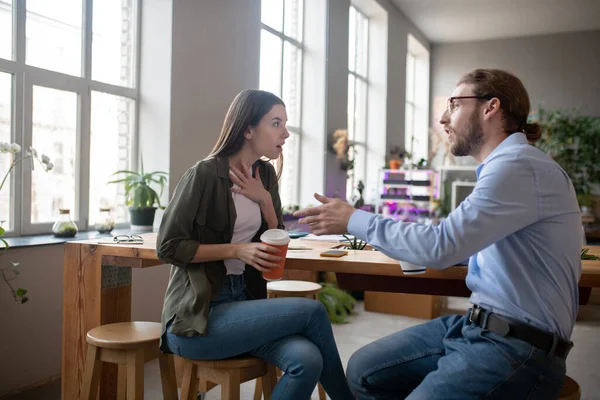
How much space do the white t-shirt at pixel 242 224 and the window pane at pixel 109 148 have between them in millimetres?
1969

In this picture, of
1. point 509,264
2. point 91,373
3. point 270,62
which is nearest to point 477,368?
point 509,264

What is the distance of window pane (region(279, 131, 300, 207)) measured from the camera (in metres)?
6.38

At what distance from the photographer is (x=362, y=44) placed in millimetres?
8242

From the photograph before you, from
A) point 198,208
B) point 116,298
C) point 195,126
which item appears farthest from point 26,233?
point 198,208

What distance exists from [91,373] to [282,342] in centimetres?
71

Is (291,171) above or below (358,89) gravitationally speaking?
below

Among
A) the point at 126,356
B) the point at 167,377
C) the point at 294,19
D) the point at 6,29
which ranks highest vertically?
the point at 294,19

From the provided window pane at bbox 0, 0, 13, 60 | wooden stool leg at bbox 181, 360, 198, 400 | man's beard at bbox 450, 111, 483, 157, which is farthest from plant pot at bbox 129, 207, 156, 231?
man's beard at bbox 450, 111, 483, 157

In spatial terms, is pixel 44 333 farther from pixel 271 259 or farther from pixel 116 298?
pixel 271 259

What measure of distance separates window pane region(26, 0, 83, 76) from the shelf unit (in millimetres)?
4541

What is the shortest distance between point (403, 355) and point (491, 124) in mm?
691

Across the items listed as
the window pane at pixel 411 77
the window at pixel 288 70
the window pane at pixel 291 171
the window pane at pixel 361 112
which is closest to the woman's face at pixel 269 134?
the window at pixel 288 70

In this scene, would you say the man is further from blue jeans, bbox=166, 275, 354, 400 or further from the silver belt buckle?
blue jeans, bbox=166, 275, 354, 400

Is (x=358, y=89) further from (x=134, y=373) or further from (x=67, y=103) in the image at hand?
(x=134, y=373)
